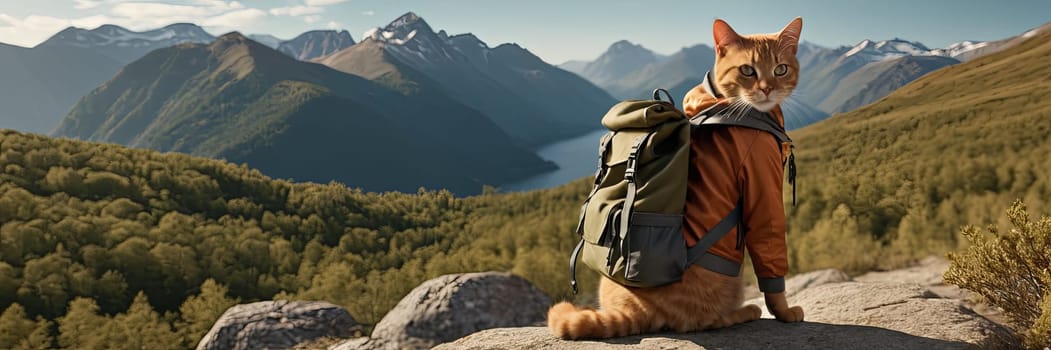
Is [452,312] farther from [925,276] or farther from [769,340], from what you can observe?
[925,276]

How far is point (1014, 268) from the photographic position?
4578mm

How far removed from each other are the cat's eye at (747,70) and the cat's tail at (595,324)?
6.58 feet

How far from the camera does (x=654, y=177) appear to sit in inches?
154

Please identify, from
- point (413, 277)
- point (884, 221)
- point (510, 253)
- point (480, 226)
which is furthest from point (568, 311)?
point (480, 226)

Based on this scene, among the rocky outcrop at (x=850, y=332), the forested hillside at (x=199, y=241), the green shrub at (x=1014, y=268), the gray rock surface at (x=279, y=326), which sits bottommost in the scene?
the forested hillside at (x=199, y=241)

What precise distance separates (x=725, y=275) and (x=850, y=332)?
126 centimetres

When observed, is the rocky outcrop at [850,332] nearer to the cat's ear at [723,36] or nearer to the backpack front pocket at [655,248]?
the backpack front pocket at [655,248]

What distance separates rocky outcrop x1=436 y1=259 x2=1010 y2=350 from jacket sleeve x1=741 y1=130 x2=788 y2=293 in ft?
1.93

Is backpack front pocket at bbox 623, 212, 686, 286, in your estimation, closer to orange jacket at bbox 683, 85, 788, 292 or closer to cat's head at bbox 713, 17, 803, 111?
orange jacket at bbox 683, 85, 788, 292

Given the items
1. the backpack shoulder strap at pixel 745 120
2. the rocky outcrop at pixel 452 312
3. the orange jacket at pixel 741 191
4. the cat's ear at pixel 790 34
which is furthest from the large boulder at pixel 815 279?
the cat's ear at pixel 790 34

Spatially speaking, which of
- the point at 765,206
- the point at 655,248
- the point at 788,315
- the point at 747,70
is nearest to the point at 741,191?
the point at 765,206

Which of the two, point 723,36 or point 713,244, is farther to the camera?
point 723,36

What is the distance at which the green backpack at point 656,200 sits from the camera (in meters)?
3.90

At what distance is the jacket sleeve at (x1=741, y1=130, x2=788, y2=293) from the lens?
3.92 metres
